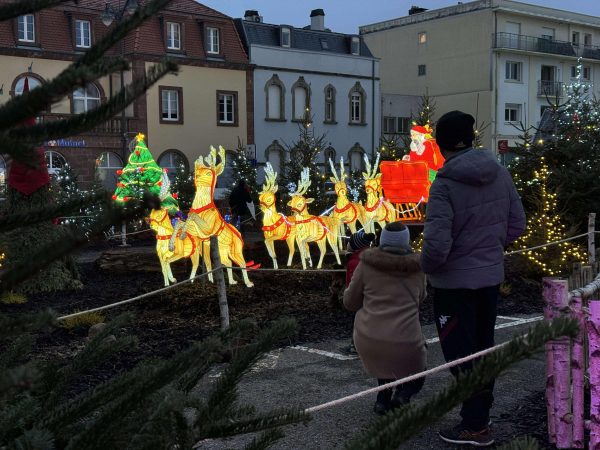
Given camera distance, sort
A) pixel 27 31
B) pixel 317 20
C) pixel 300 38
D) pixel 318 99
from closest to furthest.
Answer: pixel 27 31 → pixel 300 38 → pixel 318 99 → pixel 317 20

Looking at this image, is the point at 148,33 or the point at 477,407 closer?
the point at 477,407

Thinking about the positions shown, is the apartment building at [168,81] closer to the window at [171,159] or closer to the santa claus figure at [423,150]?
the window at [171,159]

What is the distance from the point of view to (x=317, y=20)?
37594 mm

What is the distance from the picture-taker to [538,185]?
11320mm

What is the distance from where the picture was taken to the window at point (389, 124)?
39250mm

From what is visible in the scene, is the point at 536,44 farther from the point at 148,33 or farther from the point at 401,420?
the point at 401,420

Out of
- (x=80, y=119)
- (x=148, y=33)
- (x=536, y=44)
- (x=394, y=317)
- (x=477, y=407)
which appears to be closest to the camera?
(x=80, y=119)

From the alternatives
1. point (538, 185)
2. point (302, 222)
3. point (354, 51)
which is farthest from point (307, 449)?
point (354, 51)

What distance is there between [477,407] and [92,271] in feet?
31.7

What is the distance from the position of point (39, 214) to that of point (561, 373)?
3475mm

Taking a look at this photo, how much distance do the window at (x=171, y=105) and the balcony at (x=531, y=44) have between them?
20040 millimetres

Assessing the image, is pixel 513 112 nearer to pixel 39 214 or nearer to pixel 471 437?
pixel 471 437

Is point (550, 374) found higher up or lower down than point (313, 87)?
lower down

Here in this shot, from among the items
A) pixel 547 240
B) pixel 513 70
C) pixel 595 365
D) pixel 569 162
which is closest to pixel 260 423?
pixel 595 365
